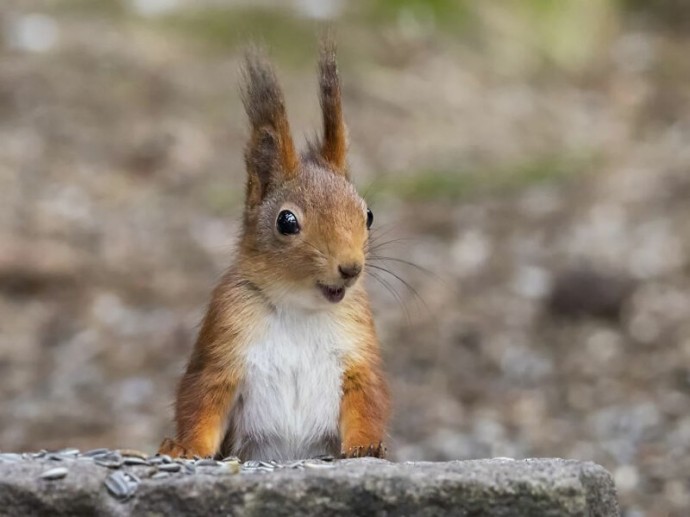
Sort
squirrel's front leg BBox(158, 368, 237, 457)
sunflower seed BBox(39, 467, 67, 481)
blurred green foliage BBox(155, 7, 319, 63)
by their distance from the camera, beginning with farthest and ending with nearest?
blurred green foliage BBox(155, 7, 319, 63), squirrel's front leg BBox(158, 368, 237, 457), sunflower seed BBox(39, 467, 67, 481)

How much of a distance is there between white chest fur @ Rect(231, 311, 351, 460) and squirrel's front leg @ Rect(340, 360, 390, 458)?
1.0 inches

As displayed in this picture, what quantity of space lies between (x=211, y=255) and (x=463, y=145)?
7.38ft

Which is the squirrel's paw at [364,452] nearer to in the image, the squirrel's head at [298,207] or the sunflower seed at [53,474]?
the squirrel's head at [298,207]

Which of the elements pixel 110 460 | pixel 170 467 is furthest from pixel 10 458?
pixel 170 467

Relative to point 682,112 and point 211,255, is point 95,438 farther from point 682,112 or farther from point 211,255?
point 682,112

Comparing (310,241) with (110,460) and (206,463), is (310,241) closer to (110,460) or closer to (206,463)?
(206,463)

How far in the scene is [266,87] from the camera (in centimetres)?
321

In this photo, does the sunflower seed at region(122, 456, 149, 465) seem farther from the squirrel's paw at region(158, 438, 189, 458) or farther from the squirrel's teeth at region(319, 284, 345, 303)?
the squirrel's teeth at region(319, 284, 345, 303)

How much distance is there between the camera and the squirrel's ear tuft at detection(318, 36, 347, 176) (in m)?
3.21

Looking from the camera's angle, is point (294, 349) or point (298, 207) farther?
point (298, 207)

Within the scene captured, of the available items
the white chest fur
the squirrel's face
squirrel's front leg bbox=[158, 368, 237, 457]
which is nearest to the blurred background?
the squirrel's face

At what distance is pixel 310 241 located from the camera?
3043 mm

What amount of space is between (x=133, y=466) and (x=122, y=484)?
78 mm

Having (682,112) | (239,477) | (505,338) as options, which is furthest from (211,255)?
(239,477)
